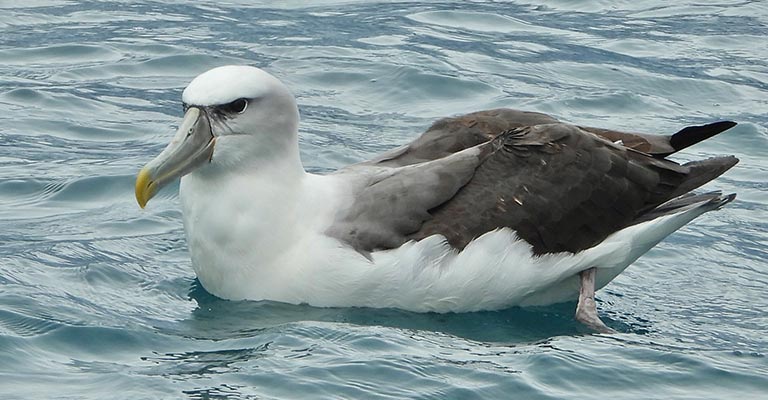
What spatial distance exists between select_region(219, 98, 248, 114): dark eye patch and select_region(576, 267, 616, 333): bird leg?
2.34 m

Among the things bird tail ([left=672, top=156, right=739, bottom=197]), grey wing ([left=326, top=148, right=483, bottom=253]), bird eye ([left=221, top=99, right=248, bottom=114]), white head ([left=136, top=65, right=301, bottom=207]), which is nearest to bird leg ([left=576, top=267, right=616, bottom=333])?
bird tail ([left=672, top=156, right=739, bottom=197])

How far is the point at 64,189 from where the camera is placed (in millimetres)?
12555

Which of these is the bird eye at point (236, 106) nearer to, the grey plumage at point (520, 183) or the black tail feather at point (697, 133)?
the grey plumage at point (520, 183)

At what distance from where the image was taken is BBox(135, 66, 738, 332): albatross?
975 cm

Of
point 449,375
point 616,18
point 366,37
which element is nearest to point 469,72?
point 366,37

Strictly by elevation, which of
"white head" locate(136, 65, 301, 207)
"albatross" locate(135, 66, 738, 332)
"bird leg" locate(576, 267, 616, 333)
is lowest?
"bird leg" locate(576, 267, 616, 333)

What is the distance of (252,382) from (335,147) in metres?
5.57

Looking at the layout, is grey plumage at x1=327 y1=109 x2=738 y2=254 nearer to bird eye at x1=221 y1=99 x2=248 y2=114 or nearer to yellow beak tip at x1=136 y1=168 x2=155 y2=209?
bird eye at x1=221 y1=99 x2=248 y2=114

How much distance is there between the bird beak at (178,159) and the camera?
9719 mm

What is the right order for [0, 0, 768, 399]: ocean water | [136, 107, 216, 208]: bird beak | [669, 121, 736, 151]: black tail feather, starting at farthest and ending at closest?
1. [669, 121, 736, 151]: black tail feather
2. [136, 107, 216, 208]: bird beak
3. [0, 0, 768, 399]: ocean water

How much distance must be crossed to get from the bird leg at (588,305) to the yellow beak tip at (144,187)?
8.76 ft

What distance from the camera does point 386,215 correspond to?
9.83 metres

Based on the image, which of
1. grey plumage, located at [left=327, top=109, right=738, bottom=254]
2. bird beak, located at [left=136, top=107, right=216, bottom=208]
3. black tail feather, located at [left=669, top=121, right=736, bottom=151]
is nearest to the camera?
bird beak, located at [left=136, top=107, right=216, bottom=208]

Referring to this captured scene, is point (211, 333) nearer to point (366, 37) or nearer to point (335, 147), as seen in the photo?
point (335, 147)
